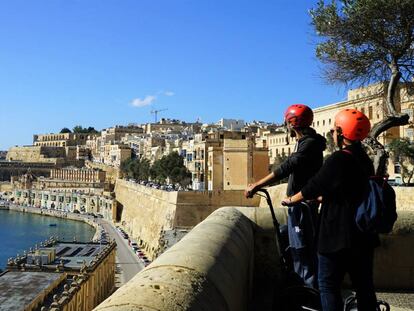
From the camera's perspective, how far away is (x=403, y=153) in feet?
92.4

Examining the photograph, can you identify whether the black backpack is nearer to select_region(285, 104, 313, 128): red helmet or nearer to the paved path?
select_region(285, 104, 313, 128): red helmet

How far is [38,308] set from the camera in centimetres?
2288

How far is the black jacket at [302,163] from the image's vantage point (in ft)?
9.71

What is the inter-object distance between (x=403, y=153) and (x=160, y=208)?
16845 millimetres

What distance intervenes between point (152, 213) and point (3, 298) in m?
16.9

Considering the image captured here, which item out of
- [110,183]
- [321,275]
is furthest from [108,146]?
[321,275]

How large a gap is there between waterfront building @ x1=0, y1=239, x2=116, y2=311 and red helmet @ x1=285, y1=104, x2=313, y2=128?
19.7m

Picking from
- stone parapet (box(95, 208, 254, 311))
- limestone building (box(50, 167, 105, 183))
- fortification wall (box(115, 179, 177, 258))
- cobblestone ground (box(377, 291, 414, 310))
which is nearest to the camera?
stone parapet (box(95, 208, 254, 311))

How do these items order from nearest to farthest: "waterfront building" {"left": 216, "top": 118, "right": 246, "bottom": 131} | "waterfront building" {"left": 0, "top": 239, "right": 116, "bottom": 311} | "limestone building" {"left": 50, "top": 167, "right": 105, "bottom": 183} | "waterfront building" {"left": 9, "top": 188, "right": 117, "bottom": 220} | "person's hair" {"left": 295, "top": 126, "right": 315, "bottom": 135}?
1. "person's hair" {"left": 295, "top": 126, "right": 315, "bottom": 135}
2. "waterfront building" {"left": 0, "top": 239, "right": 116, "bottom": 311}
3. "waterfront building" {"left": 9, "top": 188, "right": 117, "bottom": 220}
4. "waterfront building" {"left": 216, "top": 118, "right": 246, "bottom": 131}
5. "limestone building" {"left": 50, "top": 167, "right": 105, "bottom": 183}

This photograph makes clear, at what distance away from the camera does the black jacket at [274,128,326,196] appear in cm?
296

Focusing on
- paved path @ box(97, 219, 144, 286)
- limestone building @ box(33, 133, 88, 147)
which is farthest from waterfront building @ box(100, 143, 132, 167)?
paved path @ box(97, 219, 144, 286)

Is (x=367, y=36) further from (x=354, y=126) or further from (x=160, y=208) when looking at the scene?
(x=160, y=208)

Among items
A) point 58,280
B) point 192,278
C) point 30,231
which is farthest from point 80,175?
point 192,278

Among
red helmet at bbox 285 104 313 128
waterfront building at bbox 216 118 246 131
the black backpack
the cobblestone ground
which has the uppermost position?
waterfront building at bbox 216 118 246 131
